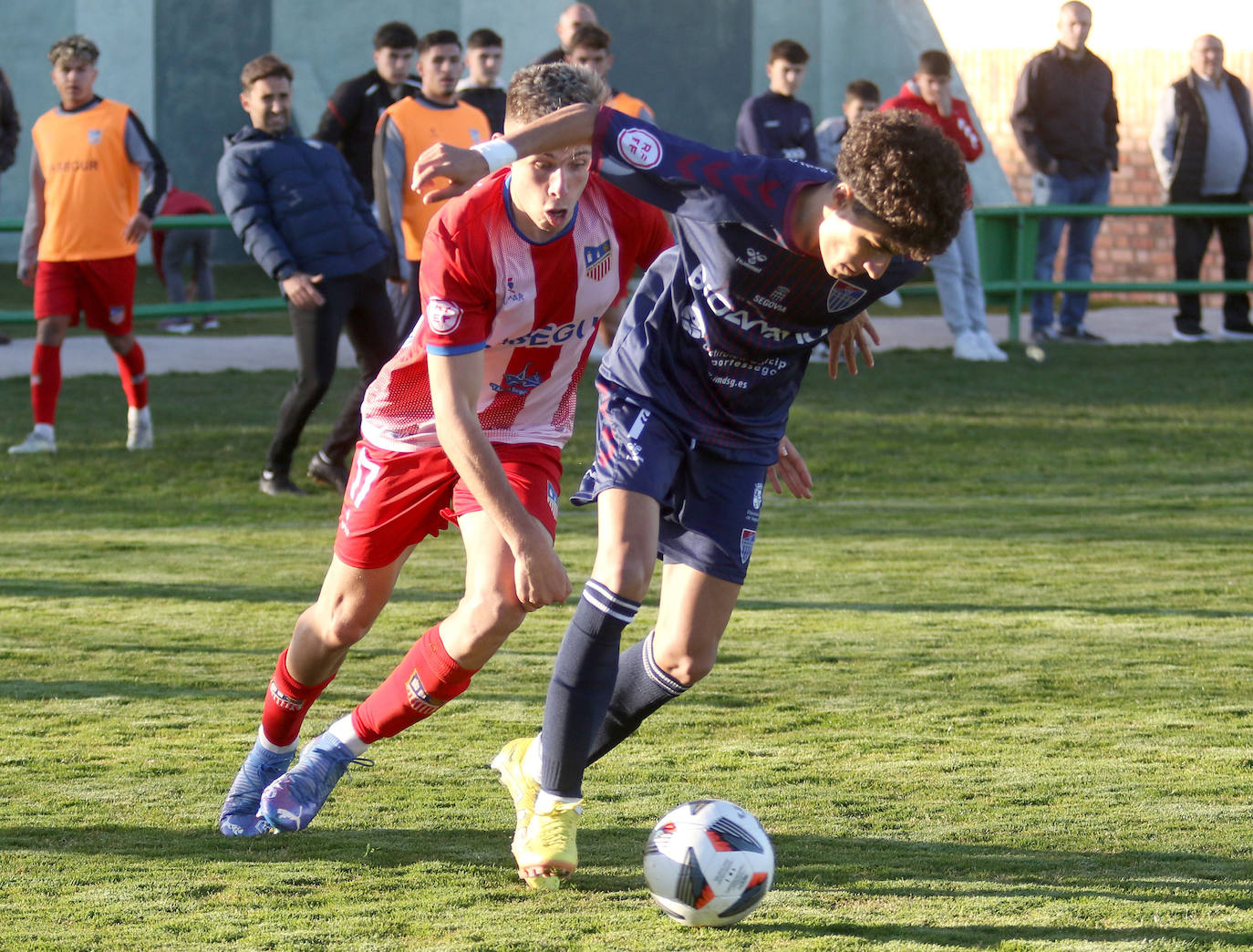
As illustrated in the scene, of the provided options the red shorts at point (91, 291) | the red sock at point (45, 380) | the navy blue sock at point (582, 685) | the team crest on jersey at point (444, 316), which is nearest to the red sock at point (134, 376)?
the red shorts at point (91, 291)

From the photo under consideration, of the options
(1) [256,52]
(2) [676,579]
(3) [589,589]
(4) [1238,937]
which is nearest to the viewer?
(4) [1238,937]

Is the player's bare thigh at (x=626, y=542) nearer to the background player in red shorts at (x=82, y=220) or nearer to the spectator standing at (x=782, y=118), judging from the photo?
the background player in red shorts at (x=82, y=220)

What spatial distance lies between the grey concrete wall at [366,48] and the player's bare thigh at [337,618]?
16.9 meters

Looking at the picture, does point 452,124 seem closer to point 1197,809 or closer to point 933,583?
point 933,583

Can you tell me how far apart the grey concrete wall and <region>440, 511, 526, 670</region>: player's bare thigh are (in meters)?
16.9

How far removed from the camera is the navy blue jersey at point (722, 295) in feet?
11.5

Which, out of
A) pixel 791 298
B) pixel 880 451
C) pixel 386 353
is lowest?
pixel 880 451

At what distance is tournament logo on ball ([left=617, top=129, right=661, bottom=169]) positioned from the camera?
346 centimetres

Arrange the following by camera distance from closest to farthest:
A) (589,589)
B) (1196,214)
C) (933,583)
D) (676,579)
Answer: (589,589) → (676,579) → (933,583) → (1196,214)

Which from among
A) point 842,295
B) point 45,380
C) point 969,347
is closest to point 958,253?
point 969,347

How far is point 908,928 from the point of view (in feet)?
10.7

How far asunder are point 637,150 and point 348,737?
4.82ft

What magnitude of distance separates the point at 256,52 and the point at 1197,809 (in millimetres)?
18882

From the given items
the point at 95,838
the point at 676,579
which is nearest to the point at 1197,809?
the point at 676,579
